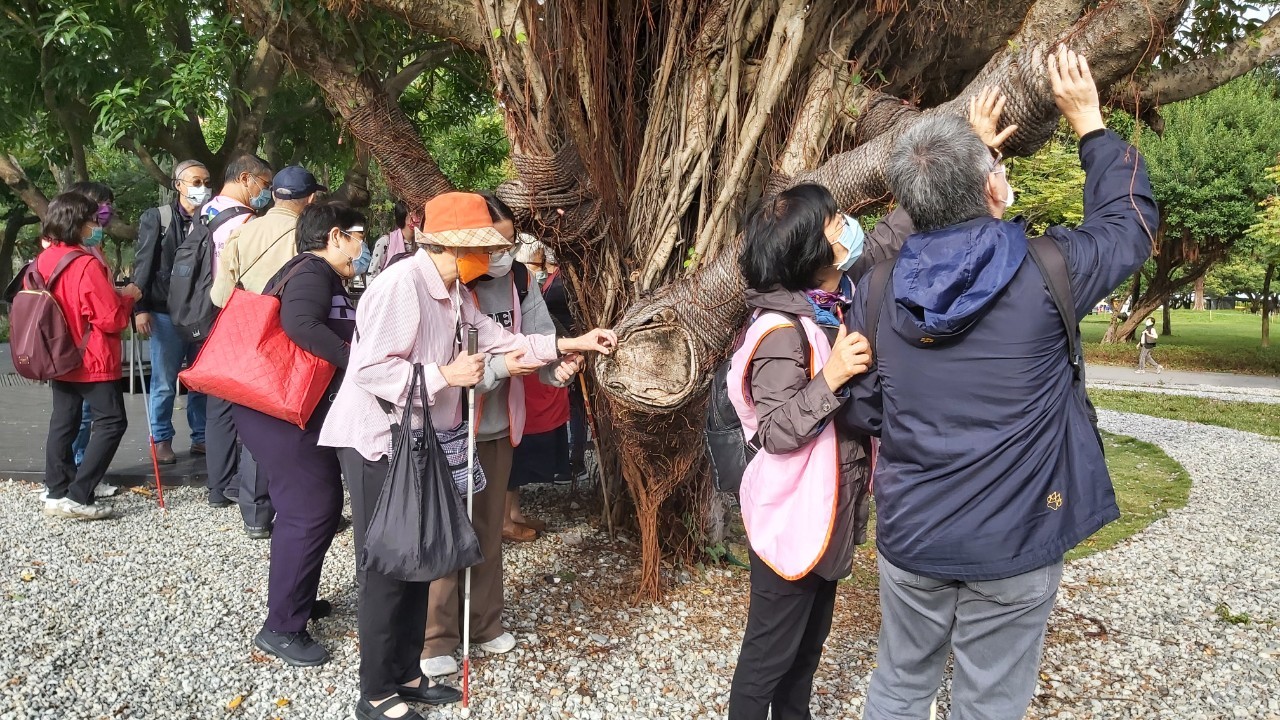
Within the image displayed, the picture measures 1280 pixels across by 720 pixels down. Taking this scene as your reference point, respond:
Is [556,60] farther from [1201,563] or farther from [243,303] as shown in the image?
[1201,563]

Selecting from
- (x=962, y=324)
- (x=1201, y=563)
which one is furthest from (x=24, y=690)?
(x=1201, y=563)

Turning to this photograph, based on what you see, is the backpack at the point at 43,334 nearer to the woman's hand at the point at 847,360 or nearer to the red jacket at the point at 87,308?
the red jacket at the point at 87,308

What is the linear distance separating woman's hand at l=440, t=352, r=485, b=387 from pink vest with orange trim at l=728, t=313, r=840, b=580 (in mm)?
901

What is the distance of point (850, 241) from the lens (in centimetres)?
248

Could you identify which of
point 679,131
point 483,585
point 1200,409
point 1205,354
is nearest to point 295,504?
point 483,585

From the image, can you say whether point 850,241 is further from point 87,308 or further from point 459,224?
point 87,308

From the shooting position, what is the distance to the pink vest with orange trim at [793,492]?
233 centimetres

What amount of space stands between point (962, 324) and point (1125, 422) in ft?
35.6

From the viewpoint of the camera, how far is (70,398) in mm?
4941

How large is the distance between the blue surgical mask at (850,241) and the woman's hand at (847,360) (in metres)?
0.35

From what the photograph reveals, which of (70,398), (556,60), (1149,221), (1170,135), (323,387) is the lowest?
(70,398)

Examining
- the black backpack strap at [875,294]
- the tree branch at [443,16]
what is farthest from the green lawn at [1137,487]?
the tree branch at [443,16]

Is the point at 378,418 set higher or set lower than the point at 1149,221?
lower

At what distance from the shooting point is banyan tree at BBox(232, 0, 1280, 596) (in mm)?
3428
